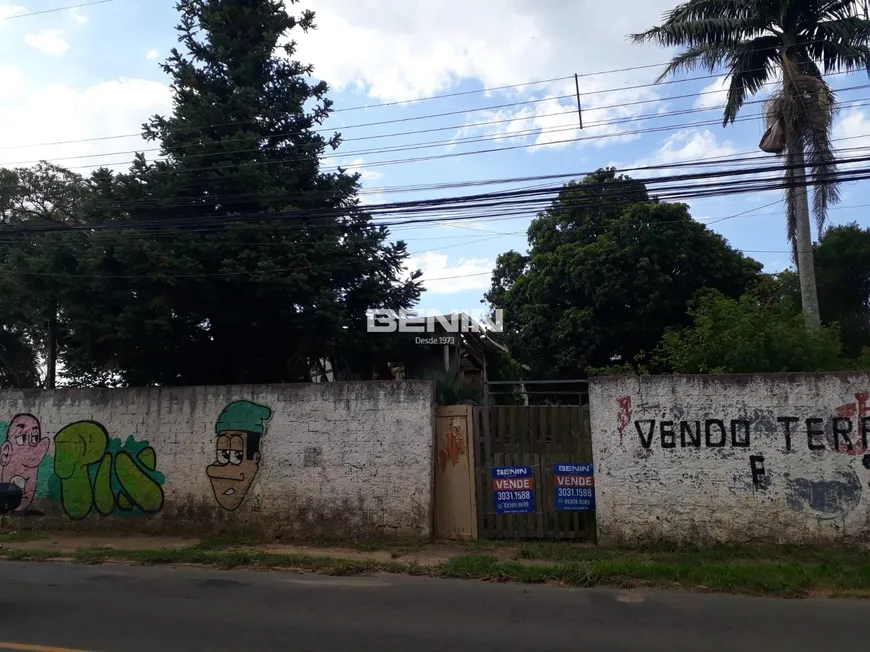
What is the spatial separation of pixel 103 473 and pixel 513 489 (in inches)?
257

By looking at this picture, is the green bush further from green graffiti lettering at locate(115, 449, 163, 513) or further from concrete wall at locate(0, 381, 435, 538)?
green graffiti lettering at locate(115, 449, 163, 513)

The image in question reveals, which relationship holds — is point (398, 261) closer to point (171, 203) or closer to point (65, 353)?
point (171, 203)

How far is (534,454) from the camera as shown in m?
9.29

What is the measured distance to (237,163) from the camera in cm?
1347

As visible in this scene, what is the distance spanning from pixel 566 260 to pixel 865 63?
10.6 metres

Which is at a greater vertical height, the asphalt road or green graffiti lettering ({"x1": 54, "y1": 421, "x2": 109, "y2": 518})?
green graffiti lettering ({"x1": 54, "y1": 421, "x2": 109, "y2": 518})

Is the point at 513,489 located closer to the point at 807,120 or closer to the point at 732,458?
the point at 732,458

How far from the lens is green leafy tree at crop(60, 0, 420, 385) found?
479 inches

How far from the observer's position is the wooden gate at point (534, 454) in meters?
9.10

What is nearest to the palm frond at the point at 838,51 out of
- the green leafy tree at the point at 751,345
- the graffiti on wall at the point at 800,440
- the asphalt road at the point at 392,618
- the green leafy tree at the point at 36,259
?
the green leafy tree at the point at 751,345

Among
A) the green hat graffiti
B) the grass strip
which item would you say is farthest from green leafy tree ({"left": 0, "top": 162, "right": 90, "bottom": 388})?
the grass strip

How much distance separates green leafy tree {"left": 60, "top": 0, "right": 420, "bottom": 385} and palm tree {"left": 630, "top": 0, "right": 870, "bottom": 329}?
741 cm

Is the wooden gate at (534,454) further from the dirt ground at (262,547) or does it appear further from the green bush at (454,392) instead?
the green bush at (454,392)

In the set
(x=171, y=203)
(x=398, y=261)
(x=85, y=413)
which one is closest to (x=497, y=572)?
(x=85, y=413)
